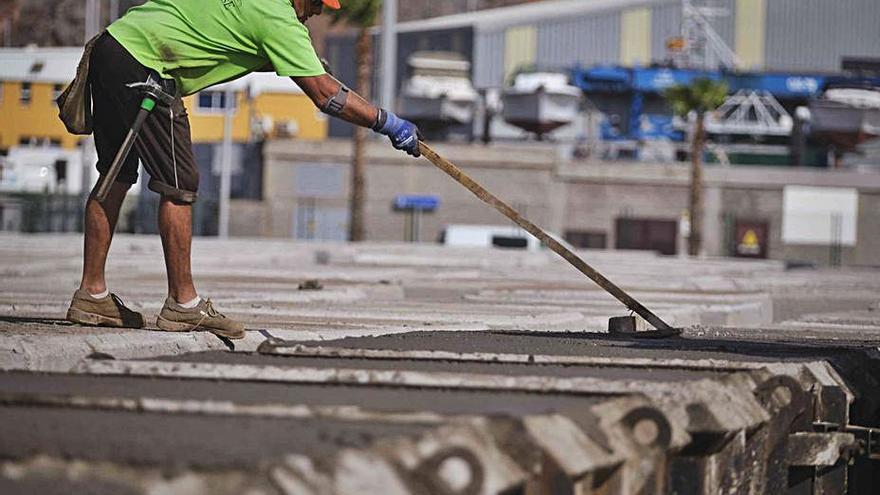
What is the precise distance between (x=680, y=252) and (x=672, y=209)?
2460 millimetres

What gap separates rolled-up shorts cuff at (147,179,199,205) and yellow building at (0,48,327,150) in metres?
5.05

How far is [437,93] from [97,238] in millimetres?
55564

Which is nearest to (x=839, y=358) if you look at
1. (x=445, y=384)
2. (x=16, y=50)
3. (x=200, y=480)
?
(x=445, y=384)

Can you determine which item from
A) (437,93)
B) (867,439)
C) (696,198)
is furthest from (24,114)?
(437,93)

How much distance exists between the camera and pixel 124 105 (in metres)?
7.32

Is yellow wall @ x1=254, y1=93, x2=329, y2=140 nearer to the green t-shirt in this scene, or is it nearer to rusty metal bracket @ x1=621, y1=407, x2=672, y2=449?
the green t-shirt

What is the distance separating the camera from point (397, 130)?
7.69 metres

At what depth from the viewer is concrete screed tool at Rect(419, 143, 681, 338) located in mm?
7887

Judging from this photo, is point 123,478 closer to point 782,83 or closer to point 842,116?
point 842,116

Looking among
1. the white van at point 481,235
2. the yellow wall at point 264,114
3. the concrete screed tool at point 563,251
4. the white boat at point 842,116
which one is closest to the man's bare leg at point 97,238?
the concrete screed tool at point 563,251

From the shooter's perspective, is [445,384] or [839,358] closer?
[445,384]

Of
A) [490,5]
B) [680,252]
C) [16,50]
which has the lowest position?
[680,252]

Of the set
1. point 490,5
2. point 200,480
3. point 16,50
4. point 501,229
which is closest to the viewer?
point 200,480

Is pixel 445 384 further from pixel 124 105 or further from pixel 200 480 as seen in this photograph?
pixel 124 105
